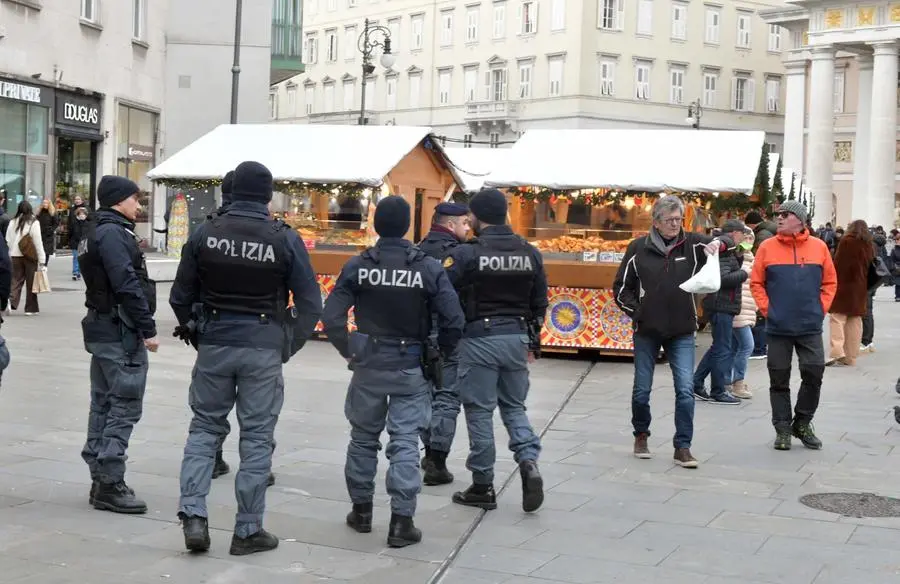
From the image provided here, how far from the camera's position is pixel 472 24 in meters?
72.2

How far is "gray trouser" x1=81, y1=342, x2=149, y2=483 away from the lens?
7.13 meters

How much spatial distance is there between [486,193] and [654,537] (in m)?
2.21

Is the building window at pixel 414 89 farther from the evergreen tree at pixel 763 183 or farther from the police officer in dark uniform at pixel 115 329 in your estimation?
the police officer in dark uniform at pixel 115 329

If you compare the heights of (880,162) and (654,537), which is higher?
(880,162)

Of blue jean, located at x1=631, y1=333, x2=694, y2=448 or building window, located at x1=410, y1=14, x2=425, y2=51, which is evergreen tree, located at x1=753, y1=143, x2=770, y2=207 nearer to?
blue jean, located at x1=631, y1=333, x2=694, y2=448

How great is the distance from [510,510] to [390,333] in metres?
1.48

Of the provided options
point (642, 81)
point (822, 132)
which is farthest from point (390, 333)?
point (642, 81)

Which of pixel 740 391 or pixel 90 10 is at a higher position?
pixel 90 10

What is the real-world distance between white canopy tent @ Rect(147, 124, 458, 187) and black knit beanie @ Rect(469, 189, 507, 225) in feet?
30.7

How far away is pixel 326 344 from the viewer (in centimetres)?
1750

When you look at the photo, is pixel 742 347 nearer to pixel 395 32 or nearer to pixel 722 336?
pixel 722 336

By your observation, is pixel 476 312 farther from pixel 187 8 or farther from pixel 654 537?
pixel 187 8

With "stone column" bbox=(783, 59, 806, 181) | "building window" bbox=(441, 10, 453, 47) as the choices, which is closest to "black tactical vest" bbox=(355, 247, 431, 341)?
"stone column" bbox=(783, 59, 806, 181)

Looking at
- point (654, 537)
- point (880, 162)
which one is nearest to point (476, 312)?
point (654, 537)
